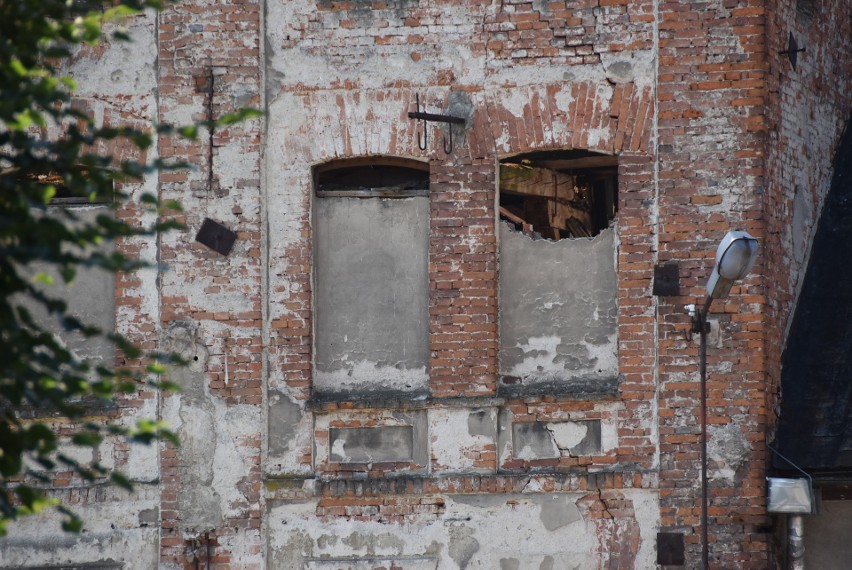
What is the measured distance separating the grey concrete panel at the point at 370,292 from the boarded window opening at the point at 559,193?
0.75 metres

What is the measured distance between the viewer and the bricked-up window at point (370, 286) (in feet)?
35.1

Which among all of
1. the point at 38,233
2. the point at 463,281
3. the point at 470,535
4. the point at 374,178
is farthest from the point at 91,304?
the point at 38,233

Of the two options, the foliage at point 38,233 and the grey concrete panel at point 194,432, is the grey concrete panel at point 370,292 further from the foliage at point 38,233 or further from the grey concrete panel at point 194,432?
the foliage at point 38,233

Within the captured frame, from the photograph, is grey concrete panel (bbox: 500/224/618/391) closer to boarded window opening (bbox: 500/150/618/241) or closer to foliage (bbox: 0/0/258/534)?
boarded window opening (bbox: 500/150/618/241)

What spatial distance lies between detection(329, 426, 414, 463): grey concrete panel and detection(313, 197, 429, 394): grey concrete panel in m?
0.35

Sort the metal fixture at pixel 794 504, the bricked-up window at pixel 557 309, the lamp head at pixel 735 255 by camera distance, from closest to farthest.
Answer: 1. the lamp head at pixel 735 255
2. the metal fixture at pixel 794 504
3. the bricked-up window at pixel 557 309

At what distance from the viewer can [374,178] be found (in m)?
11.0

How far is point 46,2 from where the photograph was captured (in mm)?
6207

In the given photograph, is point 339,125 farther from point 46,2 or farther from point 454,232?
point 46,2

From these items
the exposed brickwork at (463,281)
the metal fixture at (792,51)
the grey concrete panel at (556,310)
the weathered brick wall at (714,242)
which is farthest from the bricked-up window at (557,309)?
the metal fixture at (792,51)

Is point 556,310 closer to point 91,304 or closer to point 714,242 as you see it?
point 714,242

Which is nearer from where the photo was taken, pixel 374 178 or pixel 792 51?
pixel 792 51

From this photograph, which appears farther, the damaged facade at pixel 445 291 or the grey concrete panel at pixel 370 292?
Answer: the grey concrete panel at pixel 370 292

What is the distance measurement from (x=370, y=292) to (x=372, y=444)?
1.18 m
